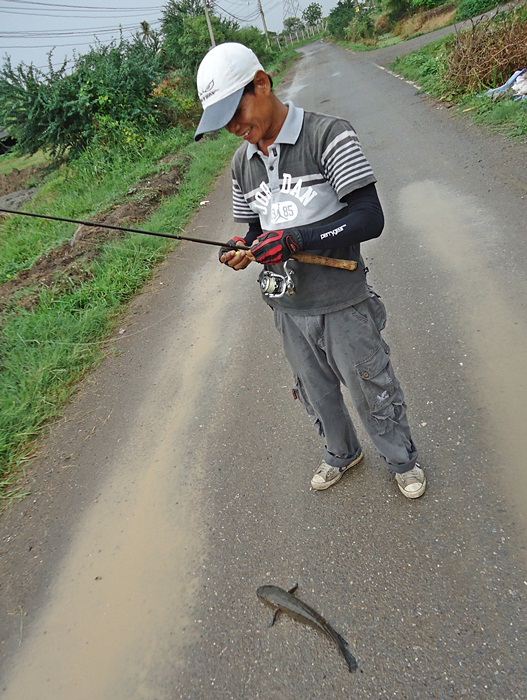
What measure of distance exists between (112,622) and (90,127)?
13744 mm

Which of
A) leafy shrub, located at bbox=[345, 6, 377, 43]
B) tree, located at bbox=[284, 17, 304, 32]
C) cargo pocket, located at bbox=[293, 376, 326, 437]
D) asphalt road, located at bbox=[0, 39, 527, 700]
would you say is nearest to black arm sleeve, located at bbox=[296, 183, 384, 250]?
cargo pocket, located at bbox=[293, 376, 326, 437]

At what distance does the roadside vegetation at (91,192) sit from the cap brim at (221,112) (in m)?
2.95

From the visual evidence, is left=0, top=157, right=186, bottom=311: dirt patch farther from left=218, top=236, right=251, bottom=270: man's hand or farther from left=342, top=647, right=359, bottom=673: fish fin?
left=342, top=647, right=359, bottom=673: fish fin

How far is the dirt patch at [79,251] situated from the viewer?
6.18 meters

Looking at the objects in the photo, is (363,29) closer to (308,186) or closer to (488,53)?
(488,53)

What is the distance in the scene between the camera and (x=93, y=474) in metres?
3.41

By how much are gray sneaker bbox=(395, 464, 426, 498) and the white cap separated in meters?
1.91

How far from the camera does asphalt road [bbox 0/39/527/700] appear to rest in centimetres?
202

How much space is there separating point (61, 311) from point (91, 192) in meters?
6.88

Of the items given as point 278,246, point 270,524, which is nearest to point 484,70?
point 278,246

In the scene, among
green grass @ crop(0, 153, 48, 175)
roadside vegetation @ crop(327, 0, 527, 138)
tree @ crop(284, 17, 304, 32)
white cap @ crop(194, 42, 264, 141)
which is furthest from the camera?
tree @ crop(284, 17, 304, 32)

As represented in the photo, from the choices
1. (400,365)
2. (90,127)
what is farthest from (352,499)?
(90,127)

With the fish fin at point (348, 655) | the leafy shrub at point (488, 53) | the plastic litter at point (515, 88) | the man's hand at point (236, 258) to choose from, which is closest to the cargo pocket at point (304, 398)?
the man's hand at point (236, 258)

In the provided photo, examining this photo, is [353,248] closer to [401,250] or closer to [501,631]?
[501,631]
